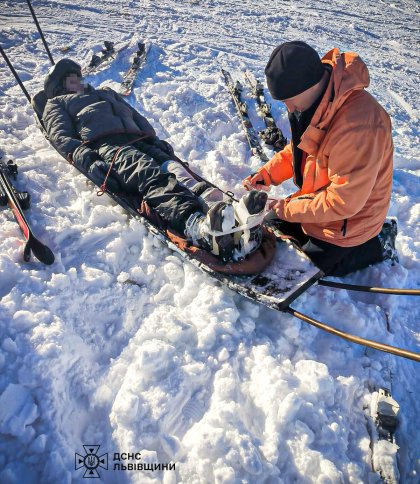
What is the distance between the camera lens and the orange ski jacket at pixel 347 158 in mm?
2096

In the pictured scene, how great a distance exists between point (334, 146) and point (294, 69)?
1.72 feet

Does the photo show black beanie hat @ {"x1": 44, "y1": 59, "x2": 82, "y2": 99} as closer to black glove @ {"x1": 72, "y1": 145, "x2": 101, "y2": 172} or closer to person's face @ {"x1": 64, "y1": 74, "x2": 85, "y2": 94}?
person's face @ {"x1": 64, "y1": 74, "x2": 85, "y2": 94}

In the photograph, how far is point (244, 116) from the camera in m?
5.33

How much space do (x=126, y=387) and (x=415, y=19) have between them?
517 inches

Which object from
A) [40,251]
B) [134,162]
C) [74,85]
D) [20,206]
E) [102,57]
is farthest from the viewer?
[102,57]

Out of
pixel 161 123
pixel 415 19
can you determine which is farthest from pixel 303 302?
pixel 415 19

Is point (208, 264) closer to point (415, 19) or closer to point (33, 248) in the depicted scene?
point (33, 248)

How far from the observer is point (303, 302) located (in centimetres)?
281

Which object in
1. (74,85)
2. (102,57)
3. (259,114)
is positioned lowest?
(259,114)

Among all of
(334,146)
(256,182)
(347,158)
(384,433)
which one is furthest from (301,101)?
(384,433)

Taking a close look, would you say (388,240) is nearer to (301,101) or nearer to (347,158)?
(347,158)

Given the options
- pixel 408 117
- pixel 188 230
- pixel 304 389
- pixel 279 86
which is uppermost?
pixel 279 86

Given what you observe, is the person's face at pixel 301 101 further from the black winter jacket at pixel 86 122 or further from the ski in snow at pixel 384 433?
the black winter jacket at pixel 86 122

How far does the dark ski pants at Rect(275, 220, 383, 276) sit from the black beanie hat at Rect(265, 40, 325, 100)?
4.00 ft
